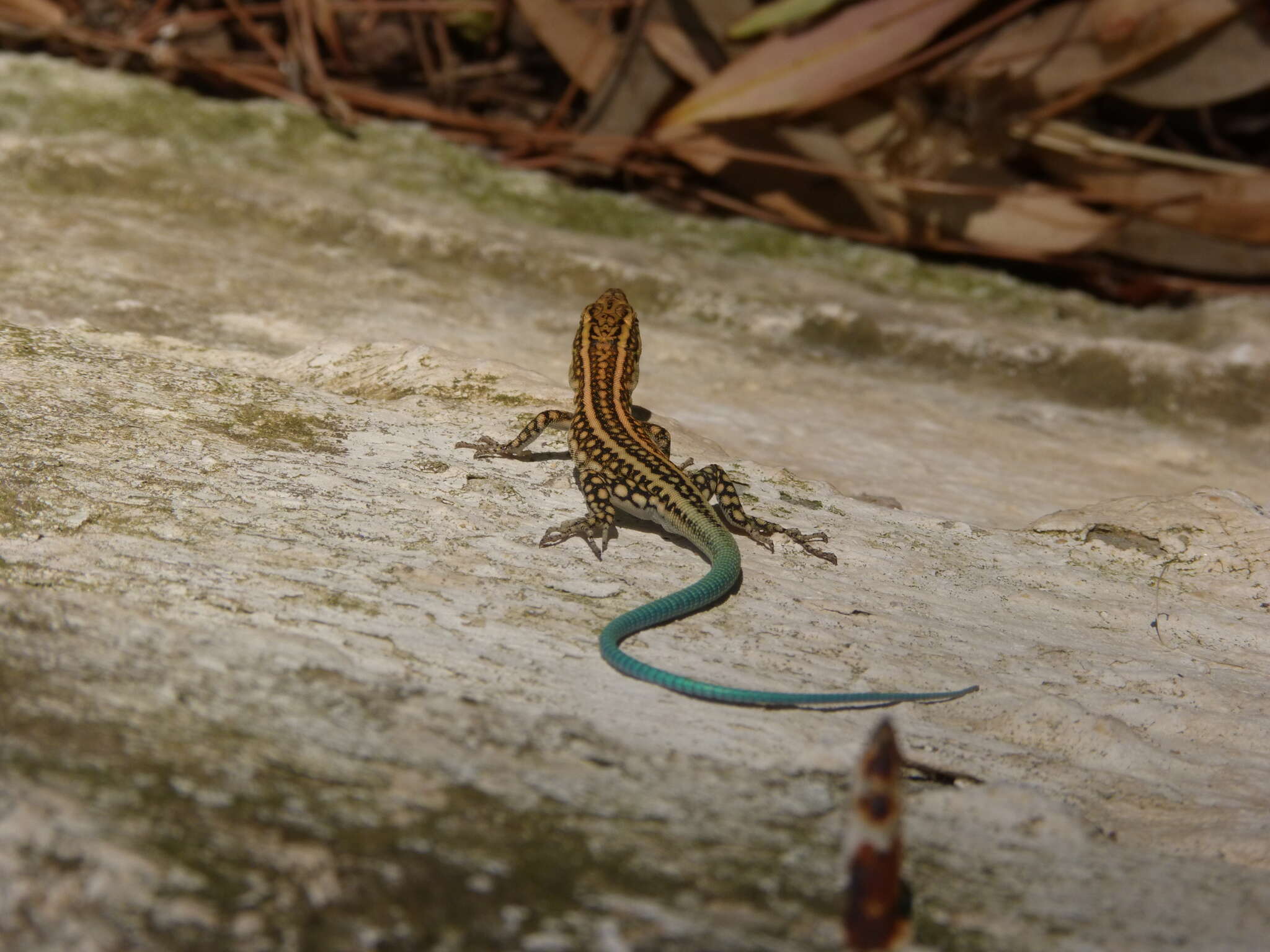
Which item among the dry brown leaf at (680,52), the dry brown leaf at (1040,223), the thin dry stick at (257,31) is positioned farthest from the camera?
the thin dry stick at (257,31)

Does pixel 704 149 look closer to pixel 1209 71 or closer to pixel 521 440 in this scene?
pixel 1209 71

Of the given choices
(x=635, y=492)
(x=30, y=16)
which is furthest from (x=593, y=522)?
(x=30, y=16)

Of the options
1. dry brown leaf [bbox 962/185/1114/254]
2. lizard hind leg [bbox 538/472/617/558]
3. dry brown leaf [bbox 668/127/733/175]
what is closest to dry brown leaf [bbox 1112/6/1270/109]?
dry brown leaf [bbox 962/185/1114/254]

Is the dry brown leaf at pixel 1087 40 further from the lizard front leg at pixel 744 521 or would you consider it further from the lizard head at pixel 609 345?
the lizard front leg at pixel 744 521

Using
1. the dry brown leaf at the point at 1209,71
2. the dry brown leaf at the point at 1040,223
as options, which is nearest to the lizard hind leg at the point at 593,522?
the dry brown leaf at the point at 1040,223

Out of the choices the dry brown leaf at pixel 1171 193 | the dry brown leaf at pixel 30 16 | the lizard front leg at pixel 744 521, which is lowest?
the lizard front leg at pixel 744 521

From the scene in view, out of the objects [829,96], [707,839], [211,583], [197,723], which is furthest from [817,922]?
[829,96]
